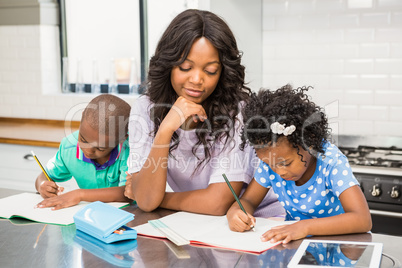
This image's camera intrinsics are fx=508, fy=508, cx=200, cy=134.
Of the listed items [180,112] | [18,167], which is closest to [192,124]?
[180,112]

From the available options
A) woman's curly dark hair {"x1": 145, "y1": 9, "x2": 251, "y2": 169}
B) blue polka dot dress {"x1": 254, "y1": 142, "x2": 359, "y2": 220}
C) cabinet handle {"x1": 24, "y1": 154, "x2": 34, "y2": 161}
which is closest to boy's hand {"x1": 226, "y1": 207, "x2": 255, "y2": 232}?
blue polka dot dress {"x1": 254, "y1": 142, "x2": 359, "y2": 220}

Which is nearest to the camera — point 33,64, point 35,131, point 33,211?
point 33,211

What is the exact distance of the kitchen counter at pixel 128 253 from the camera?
133cm

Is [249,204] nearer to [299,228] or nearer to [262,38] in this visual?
[299,228]

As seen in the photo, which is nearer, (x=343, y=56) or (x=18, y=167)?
(x=343, y=56)

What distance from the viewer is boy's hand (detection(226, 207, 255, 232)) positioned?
1.57 metres

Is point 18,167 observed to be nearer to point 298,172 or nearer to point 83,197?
point 83,197

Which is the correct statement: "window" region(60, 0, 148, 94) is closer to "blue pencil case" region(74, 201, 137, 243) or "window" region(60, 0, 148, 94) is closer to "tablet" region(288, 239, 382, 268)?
"blue pencil case" region(74, 201, 137, 243)

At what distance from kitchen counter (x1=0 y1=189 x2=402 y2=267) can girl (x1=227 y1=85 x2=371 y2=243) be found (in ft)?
0.21

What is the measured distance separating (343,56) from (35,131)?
2.32 m

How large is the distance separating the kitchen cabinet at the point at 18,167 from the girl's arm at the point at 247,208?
7.10ft

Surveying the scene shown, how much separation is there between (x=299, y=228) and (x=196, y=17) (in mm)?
877

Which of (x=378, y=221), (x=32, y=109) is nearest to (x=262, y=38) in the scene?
(x=378, y=221)

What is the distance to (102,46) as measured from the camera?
4.34m
